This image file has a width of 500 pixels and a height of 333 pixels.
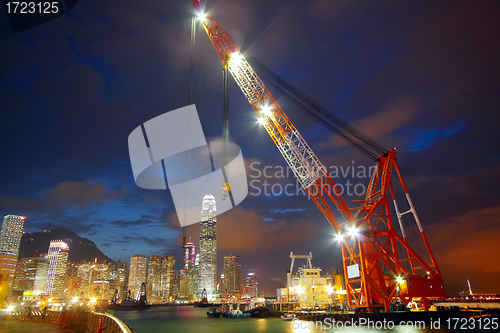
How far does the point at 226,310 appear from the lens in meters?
77.3

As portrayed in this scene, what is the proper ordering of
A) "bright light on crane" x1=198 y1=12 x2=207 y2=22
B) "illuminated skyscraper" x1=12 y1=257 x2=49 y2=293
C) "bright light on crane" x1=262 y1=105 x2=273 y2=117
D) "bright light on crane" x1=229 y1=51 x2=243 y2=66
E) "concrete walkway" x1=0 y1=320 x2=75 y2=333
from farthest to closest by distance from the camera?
"illuminated skyscraper" x1=12 y1=257 x2=49 y2=293 → "bright light on crane" x1=262 y1=105 x2=273 y2=117 → "bright light on crane" x1=229 y1=51 x2=243 y2=66 → "bright light on crane" x1=198 y1=12 x2=207 y2=22 → "concrete walkway" x1=0 y1=320 x2=75 y2=333

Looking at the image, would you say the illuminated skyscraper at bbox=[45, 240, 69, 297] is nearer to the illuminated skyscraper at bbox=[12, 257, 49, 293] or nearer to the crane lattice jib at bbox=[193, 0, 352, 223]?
the illuminated skyscraper at bbox=[12, 257, 49, 293]

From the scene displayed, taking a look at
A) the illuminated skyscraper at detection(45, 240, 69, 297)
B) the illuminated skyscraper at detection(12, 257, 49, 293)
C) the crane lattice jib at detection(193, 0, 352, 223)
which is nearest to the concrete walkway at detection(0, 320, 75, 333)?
the crane lattice jib at detection(193, 0, 352, 223)

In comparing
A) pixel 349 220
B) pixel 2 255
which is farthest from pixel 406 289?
pixel 2 255

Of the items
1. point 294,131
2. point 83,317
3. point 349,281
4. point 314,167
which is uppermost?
point 294,131

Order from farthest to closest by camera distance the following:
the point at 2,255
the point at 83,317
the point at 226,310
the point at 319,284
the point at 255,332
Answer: the point at 2,255, the point at 226,310, the point at 319,284, the point at 255,332, the point at 83,317

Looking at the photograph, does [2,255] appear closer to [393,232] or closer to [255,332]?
[255,332]

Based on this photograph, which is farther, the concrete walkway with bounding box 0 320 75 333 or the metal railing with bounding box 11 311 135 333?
the concrete walkway with bounding box 0 320 75 333

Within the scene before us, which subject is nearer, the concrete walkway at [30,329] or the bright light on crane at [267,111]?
the concrete walkway at [30,329]

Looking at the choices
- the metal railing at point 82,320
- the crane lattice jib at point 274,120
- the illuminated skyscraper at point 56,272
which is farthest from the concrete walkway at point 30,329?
the illuminated skyscraper at point 56,272

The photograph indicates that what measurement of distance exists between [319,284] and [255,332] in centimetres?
1732

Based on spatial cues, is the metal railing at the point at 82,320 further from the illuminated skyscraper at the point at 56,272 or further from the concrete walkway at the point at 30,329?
the illuminated skyscraper at the point at 56,272

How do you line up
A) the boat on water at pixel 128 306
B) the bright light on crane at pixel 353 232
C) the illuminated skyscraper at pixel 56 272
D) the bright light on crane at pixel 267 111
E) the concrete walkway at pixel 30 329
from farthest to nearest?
the illuminated skyscraper at pixel 56 272
the boat on water at pixel 128 306
the bright light on crane at pixel 267 111
the bright light on crane at pixel 353 232
the concrete walkway at pixel 30 329

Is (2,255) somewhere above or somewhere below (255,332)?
above
